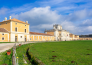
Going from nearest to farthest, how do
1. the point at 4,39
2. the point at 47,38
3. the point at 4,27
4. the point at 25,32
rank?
the point at 4,39 → the point at 4,27 → the point at 25,32 → the point at 47,38

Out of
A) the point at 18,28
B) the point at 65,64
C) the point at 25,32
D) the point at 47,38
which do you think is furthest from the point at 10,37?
the point at 65,64

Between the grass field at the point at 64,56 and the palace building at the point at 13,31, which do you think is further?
the palace building at the point at 13,31

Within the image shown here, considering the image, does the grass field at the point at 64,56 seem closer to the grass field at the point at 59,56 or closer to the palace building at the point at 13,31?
the grass field at the point at 59,56

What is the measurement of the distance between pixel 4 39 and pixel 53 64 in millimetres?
33332

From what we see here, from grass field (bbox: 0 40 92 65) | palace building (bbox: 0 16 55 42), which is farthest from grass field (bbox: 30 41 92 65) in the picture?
palace building (bbox: 0 16 55 42)

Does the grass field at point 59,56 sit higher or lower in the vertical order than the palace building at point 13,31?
lower

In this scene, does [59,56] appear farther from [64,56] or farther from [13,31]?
[13,31]

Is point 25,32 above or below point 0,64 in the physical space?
above

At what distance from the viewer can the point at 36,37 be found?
49.0 metres

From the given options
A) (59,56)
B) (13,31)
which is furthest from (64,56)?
(13,31)

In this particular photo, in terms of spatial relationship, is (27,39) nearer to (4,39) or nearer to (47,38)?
(4,39)

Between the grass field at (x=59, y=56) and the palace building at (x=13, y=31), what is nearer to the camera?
the grass field at (x=59, y=56)

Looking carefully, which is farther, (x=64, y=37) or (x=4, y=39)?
(x=64, y=37)

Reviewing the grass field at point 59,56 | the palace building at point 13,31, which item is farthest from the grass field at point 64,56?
the palace building at point 13,31
